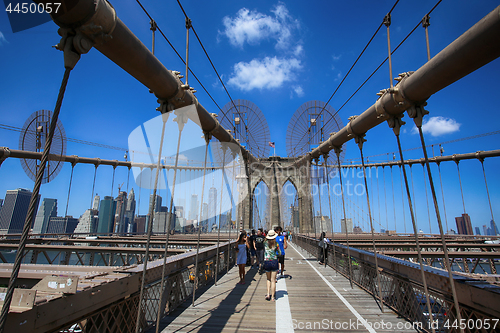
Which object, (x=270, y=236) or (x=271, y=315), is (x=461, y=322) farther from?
(x=270, y=236)

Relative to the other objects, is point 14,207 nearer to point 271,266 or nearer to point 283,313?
point 271,266

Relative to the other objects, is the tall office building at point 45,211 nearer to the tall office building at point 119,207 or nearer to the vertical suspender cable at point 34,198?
the tall office building at point 119,207

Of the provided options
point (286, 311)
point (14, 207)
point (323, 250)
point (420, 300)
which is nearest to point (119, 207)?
point (14, 207)

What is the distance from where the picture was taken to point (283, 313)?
506 cm

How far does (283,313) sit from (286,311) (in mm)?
154

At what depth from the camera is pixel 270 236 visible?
6.50 metres

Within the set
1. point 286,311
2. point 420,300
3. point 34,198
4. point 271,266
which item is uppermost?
point 34,198

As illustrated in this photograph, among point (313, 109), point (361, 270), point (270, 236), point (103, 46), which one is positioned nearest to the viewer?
point (103, 46)

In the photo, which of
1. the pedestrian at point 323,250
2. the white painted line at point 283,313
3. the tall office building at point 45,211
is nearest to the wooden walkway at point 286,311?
the white painted line at point 283,313

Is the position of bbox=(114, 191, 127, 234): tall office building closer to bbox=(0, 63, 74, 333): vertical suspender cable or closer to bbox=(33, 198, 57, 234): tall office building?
bbox=(33, 198, 57, 234): tall office building

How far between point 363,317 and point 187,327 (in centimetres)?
352

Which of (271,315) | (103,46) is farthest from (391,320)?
(103,46)

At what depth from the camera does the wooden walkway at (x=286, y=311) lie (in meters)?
4.39

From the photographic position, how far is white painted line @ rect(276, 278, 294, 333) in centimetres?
436
